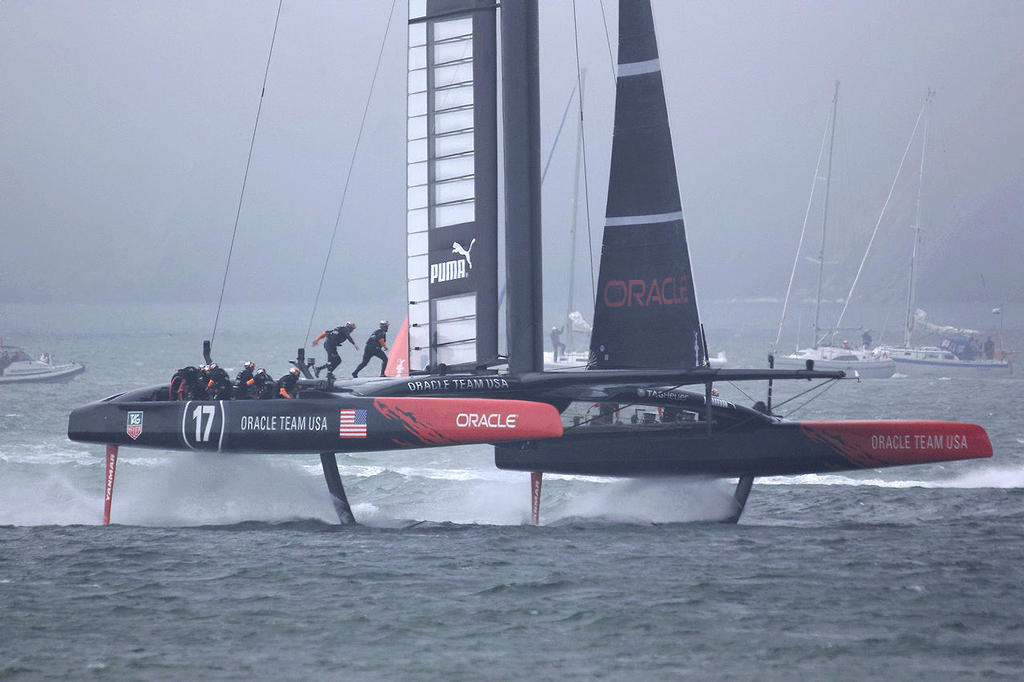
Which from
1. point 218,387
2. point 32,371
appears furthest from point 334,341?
point 32,371

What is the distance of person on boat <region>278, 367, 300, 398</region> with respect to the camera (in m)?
12.3

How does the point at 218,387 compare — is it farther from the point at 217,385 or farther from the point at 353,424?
the point at 353,424

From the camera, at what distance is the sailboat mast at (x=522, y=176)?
485 inches

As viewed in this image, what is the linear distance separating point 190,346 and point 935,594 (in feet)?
214

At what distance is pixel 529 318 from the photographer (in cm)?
1256

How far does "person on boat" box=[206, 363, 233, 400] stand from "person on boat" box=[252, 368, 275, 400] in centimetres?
29

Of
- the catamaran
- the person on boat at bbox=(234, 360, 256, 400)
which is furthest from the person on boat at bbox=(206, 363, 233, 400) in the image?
the catamaran

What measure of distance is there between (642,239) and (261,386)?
4412 millimetres

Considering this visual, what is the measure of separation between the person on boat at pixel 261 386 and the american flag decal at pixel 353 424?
137 cm

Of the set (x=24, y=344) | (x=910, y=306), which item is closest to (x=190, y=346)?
(x=24, y=344)

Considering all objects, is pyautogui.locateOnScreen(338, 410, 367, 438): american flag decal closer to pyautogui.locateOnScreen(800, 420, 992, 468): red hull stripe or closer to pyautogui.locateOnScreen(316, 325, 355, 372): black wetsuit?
pyautogui.locateOnScreen(316, 325, 355, 372): black wetsuit

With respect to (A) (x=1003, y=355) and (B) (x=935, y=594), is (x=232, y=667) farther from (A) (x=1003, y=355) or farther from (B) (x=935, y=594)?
(A) (x=1003, y=355)

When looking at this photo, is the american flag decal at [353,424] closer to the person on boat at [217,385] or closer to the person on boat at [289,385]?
the person on boat at [289,385]

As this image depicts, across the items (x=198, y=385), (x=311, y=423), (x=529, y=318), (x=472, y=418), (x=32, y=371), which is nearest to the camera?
(x=472, y=418)
